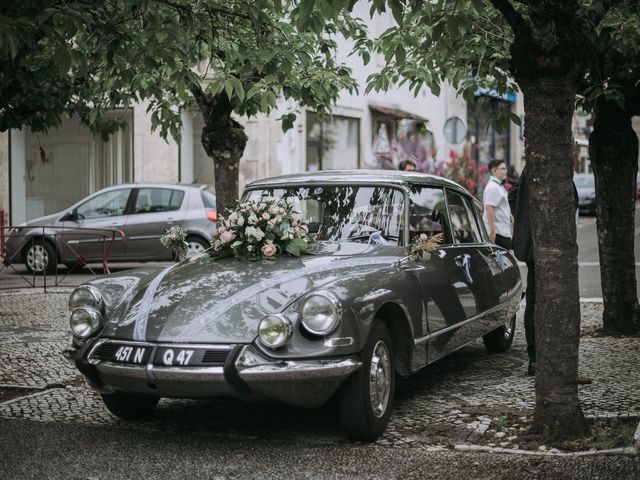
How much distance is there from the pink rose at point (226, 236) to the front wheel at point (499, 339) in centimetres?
310

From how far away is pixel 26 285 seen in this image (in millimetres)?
15609

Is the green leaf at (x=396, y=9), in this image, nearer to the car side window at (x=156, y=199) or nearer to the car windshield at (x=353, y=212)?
the car windshield at (x=353, y=212)

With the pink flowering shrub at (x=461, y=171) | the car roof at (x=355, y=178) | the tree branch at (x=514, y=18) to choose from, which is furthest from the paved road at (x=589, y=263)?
the tree branch at (x=514, y=18)

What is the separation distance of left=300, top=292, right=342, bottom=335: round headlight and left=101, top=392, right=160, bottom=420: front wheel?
1.34 metres

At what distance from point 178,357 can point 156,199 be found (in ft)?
41.3

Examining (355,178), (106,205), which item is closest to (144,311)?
(355,178)

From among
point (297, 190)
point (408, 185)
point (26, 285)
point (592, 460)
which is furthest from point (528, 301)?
point (26, 285)

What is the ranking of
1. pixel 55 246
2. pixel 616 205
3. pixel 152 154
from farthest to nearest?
pixel 152 154 → pixel 55 246 → pixel 616 205

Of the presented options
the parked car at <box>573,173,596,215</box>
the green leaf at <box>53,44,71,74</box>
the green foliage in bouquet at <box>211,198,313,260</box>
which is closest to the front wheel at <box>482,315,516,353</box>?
the green foliage in bouquet at <box>211,198,313,260</box>

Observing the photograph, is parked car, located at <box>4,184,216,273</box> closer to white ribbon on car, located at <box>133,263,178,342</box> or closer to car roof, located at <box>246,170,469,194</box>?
car roof, located at <box>246,170,469,194</box>

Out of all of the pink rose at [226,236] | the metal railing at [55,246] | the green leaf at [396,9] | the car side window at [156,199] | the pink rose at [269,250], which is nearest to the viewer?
the green leaf at [396,9]

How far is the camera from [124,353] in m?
5.71

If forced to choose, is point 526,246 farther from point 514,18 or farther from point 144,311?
point 144,311

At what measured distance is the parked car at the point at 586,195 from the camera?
117ft
